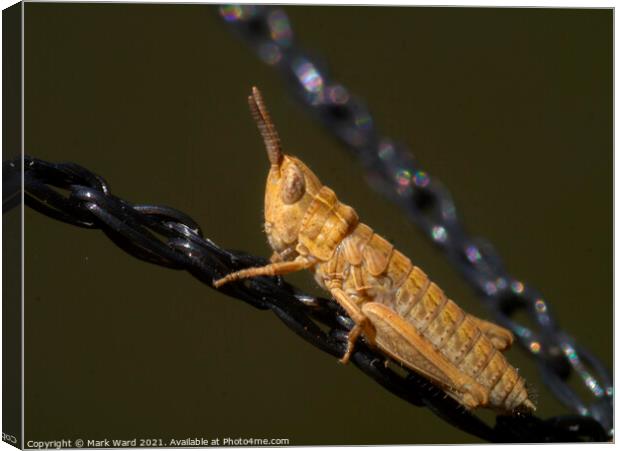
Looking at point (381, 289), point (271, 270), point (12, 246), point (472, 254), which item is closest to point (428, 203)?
point (472, 254)

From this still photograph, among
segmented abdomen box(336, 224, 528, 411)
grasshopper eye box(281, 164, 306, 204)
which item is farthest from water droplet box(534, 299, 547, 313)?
grasshopper eye box(281, 164, 306, 204)

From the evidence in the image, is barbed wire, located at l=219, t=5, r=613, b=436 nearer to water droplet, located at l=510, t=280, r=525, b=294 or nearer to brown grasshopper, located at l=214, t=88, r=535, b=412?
water droplet, located at l=510, t=280, r=525, b=294

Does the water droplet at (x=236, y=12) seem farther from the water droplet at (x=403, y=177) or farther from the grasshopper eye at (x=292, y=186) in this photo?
the water droplet at (x=403, y=177)

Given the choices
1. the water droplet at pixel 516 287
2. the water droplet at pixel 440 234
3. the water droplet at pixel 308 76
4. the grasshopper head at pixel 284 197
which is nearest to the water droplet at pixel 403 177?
the water droplet at pixel 440 234

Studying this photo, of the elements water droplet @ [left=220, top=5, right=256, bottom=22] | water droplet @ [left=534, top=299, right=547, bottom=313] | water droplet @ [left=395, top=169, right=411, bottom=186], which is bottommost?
water droplet @ [left=534, top=299, right=547, bottom=313]

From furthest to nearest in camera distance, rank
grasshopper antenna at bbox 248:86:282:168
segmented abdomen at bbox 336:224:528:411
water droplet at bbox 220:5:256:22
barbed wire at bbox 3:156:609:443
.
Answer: water droplet at bbox 220:5:256:22
segmented abdomen at bbox 336:224:528:411
grasshopper antenna at bbox 248:86:282:168
barbed wire at bbox 3:156:609:443
